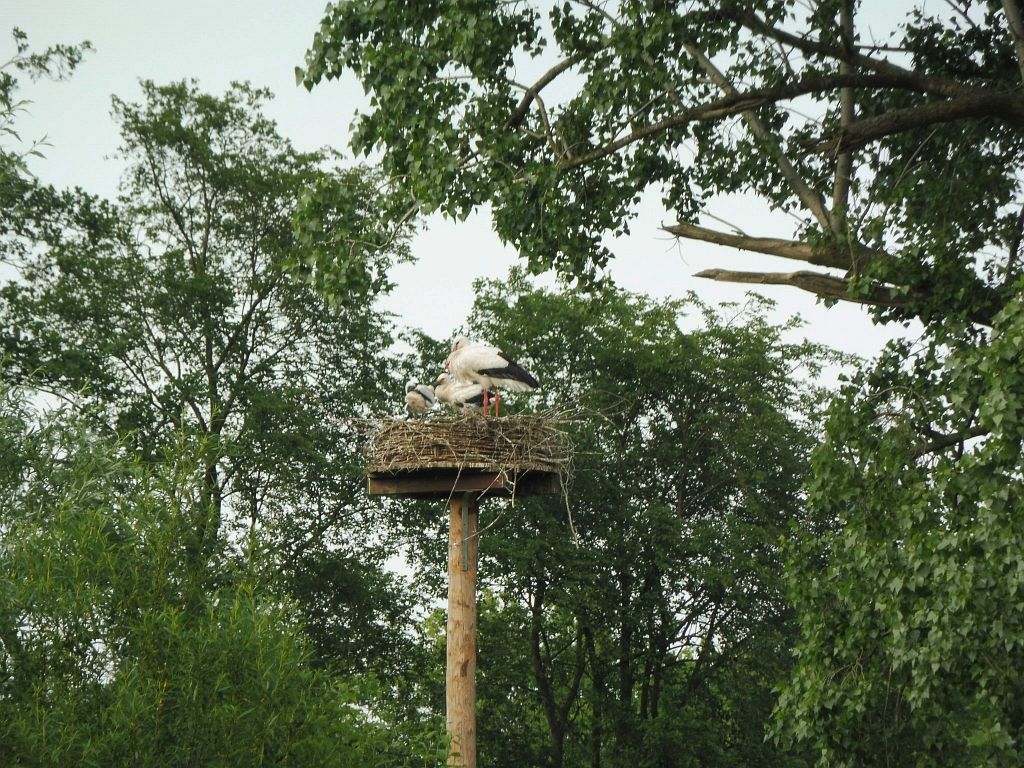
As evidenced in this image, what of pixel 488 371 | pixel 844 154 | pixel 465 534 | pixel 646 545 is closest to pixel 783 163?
pixel 844 154

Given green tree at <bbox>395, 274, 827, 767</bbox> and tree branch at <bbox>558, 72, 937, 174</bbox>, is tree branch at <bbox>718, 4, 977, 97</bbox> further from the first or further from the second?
green tree at <bbox>395, 274, 827, 767</bbox>

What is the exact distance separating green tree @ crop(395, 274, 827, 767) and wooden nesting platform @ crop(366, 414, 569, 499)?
1033 centimetres

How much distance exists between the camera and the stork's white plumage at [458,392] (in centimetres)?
1144

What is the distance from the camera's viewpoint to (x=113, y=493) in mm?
10688

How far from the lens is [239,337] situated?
73.0 feet

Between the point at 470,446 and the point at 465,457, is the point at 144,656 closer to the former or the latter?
the point at 465,457

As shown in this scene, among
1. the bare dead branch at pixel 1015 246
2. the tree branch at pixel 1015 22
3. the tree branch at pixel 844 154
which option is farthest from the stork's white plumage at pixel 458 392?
the tree branch at pixel 1015 22

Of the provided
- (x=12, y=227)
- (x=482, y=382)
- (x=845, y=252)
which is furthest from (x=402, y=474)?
(x=12, y=227)

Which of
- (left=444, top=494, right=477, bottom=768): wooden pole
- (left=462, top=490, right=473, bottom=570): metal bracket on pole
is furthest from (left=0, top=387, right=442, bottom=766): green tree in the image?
(left=462, top=490, right=473, bottom=570): metal bracket on pole

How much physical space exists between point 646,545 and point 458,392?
39.1 ft

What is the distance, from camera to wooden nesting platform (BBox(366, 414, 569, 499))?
426 inches

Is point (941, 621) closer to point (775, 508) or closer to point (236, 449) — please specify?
point (236, 449)

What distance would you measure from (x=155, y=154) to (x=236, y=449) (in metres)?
11.0

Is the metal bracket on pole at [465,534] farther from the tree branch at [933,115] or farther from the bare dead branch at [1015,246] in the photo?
the bare dead branch at [1015,246]
